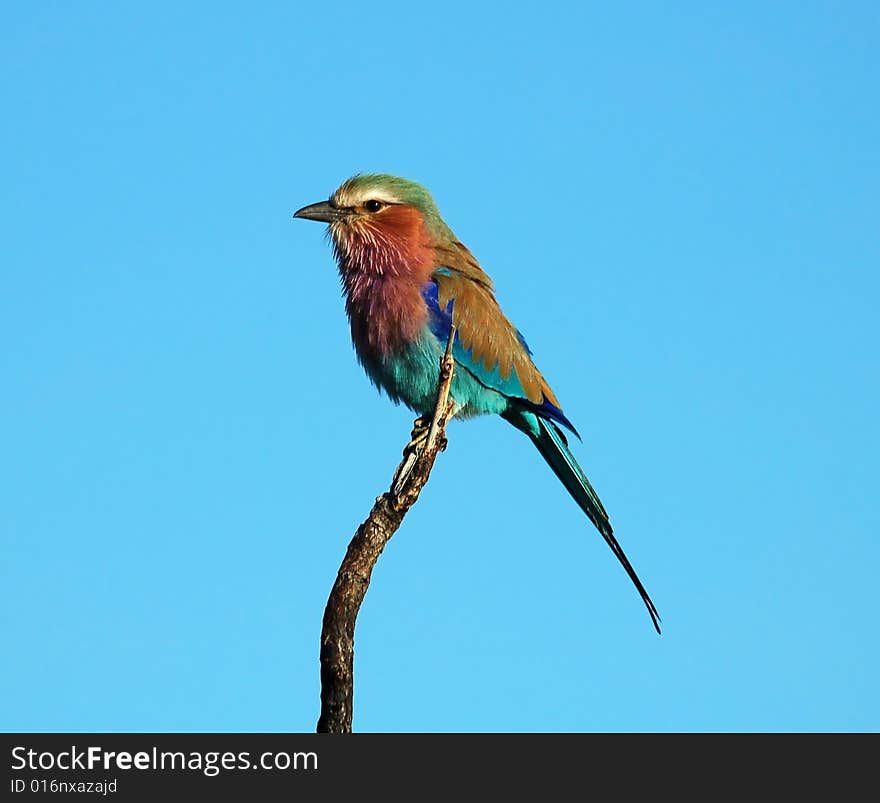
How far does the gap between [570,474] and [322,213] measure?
2.65 m

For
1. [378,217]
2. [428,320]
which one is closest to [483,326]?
[428,320]

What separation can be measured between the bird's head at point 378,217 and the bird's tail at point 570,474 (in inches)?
62.8

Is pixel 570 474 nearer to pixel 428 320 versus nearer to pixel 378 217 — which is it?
pixel 428 320

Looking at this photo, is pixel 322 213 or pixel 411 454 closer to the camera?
pixel 411 454

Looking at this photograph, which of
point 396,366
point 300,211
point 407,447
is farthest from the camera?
point 300,211

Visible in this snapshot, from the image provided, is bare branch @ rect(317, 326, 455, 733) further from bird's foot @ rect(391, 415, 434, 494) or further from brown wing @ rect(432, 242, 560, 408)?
brown wing @ rect(432, 242, 560, 408)

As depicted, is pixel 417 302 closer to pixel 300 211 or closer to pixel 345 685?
pixel 300 211

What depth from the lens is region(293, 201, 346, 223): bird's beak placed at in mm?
9625

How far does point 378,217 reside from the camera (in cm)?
946

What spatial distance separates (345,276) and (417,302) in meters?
0.73

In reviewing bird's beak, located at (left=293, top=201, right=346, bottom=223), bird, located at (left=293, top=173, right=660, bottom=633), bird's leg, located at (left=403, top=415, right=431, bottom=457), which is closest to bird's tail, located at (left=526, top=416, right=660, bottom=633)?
bird, located at (left=293, top=173, right=660, bottom=633)

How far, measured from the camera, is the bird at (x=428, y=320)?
352 inches
